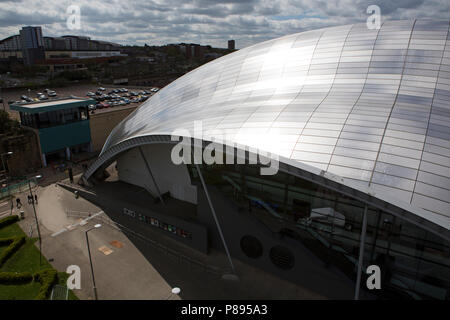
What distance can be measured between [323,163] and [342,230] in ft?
17.7

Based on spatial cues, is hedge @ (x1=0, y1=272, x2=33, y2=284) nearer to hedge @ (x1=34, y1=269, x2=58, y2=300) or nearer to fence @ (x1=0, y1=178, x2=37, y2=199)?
hedge @ (x1=34, y1=269, x2=58, y2=300)

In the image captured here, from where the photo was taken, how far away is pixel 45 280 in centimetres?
1808

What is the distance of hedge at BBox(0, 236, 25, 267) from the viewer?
20.5 m

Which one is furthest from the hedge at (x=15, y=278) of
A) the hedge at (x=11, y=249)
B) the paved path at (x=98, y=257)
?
the hedge at (x=11, y=249)

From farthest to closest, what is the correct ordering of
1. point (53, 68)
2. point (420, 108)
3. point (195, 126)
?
point (53, 68) → point (195, 126) → point (420, 108)

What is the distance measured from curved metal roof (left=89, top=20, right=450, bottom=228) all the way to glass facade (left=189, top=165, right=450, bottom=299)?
2503 millimetres

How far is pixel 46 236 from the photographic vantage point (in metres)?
23.4

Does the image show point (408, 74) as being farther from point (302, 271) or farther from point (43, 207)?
point (43, 207)

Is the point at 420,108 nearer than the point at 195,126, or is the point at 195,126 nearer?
the point at 420,108

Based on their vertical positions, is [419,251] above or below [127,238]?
above

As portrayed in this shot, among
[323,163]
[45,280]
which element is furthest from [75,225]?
[323,163]

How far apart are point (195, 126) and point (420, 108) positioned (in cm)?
1268

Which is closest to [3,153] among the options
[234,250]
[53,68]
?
[234,250]

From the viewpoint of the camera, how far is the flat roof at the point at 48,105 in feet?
116
